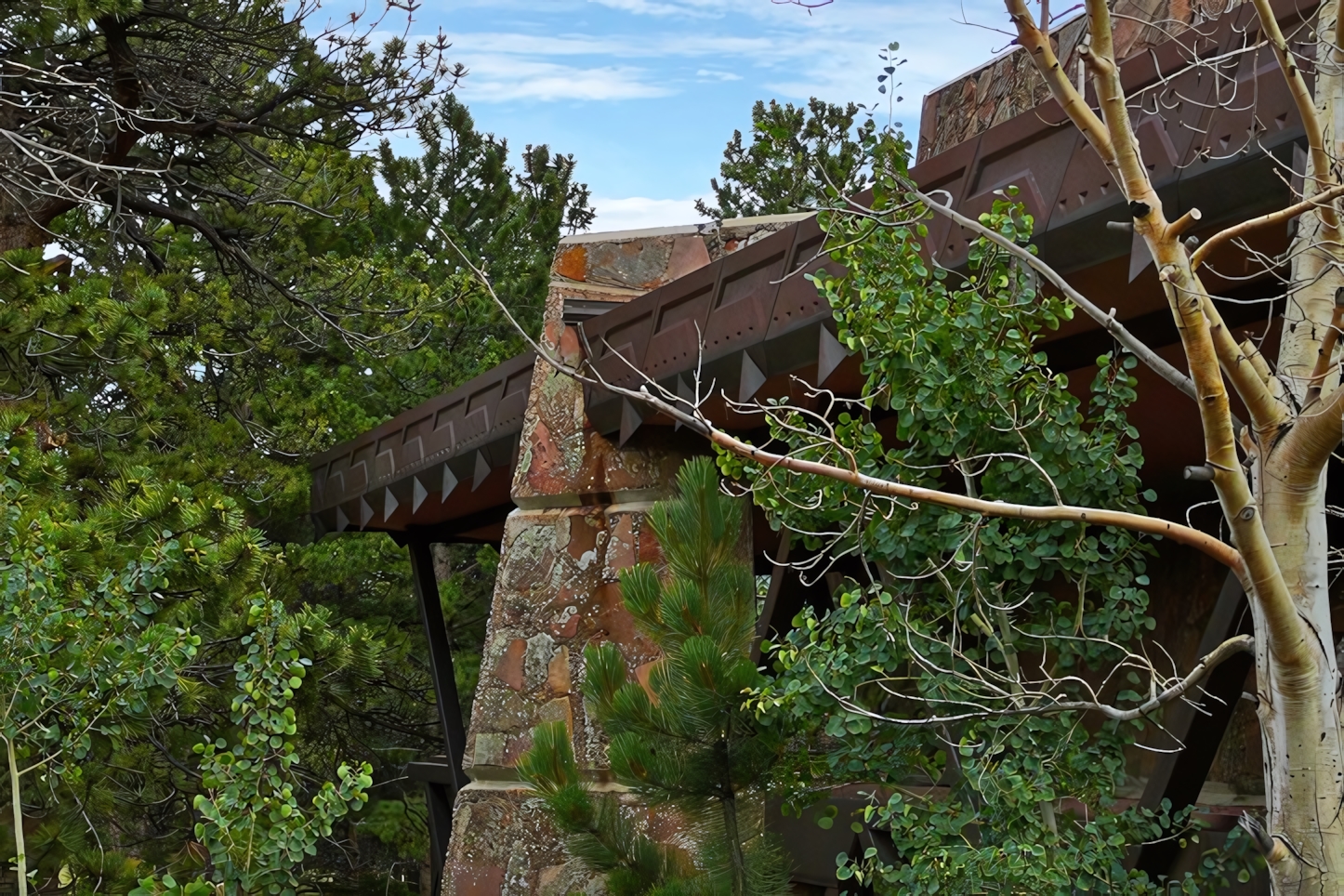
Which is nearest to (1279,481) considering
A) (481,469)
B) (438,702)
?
(481,469)

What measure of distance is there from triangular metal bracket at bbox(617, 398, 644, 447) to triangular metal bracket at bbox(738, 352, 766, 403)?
78cm

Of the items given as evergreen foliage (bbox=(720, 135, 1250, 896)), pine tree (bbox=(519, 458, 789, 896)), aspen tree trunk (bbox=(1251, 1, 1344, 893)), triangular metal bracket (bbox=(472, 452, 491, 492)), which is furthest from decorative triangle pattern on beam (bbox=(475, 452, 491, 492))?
aspen tree trunk (bbox=(1251, 1, 1344, 893))

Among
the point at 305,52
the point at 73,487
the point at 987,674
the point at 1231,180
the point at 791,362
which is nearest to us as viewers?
the point at 1231,180

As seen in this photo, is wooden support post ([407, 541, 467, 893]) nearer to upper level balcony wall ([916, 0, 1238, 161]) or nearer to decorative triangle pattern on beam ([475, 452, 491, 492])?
decorative triangle pattern on beam ([475, 452, 491, 492])

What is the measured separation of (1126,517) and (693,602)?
5.09 ft

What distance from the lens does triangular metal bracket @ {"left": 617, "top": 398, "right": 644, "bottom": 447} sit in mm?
5359

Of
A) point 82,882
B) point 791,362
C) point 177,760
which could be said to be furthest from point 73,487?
point 791,362

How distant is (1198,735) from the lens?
4.03m

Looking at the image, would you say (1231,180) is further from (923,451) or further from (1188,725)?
(1188,725)

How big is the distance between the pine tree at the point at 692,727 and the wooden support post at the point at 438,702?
4.52 m

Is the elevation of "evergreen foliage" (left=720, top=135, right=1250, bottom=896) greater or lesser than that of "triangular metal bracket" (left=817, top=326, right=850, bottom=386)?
lesser

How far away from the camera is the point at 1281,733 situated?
253cm

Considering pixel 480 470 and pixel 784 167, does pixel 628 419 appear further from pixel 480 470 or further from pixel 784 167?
pixel 784 167

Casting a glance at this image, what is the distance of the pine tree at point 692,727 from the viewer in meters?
3.84
